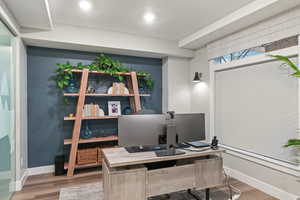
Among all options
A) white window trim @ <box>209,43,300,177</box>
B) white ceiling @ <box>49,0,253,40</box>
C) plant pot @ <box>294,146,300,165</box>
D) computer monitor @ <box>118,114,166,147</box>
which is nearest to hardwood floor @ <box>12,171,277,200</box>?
white window trim @ <box>209,43,300,177</box>

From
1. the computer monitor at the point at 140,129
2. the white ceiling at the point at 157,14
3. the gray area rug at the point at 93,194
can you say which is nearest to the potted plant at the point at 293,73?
the white ceiling at the point at 157,14

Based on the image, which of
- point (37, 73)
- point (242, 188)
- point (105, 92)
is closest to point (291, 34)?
point (242, 188)

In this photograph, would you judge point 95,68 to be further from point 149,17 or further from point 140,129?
point 140,129

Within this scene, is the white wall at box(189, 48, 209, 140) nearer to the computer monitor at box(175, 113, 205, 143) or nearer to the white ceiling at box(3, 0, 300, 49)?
the white ceiling at box(3, 0, 300, 49)

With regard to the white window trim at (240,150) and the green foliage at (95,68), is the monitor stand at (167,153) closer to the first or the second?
the white window trim at (240,150)

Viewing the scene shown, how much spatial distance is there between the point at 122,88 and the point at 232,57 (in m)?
2.20

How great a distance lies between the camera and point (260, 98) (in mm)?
2781

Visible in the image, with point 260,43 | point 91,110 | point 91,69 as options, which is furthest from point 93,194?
point 260,43

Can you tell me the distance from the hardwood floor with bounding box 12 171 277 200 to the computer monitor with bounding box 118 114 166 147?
4.88ft

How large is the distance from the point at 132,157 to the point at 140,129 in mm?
328

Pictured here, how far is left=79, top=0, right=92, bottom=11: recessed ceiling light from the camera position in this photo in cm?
243

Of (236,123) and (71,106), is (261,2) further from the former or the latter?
(71,106)

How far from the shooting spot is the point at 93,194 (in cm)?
263

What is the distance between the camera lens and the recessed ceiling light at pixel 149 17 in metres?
2.78
